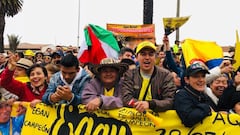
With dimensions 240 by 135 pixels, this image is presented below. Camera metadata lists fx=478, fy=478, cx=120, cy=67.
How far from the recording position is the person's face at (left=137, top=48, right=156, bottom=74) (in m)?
5.66

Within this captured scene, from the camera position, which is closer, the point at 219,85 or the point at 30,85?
the point at 219,85

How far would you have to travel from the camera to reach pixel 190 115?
505 cm

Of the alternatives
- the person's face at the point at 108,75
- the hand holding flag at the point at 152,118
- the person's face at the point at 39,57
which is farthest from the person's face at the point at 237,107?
the person's face at the point at 39,57

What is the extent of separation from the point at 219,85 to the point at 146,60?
0.98 meters

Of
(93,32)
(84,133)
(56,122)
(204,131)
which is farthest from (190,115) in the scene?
(93,32)

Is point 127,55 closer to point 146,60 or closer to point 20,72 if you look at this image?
point 20,72

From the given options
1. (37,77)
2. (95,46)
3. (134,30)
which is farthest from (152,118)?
(134,30)

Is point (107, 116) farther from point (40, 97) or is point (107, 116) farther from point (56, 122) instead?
point (40, 97)

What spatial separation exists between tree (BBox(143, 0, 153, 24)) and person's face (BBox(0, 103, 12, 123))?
22.7ft

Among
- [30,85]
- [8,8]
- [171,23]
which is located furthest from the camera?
[8,8]

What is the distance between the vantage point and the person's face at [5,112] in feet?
21.3

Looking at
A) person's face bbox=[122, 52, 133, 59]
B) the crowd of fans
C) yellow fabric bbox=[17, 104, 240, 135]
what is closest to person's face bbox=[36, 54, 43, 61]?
person's face bbox=[122, 52, 133, 59]

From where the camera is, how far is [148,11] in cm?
1280

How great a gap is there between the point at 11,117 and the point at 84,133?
51.1 inches
